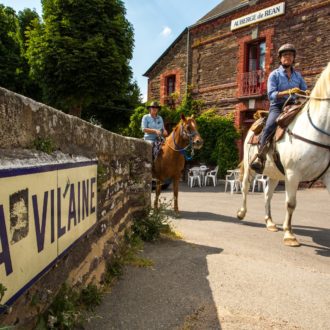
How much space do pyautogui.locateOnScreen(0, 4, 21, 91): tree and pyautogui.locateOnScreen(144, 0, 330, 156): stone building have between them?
8.53 metres

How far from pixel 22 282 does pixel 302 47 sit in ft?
51.6

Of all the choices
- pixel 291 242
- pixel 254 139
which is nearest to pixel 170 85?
pixel 254 139

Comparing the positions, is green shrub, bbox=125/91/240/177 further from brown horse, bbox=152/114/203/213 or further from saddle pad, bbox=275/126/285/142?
saddle pad, bbox=275/126/285/142

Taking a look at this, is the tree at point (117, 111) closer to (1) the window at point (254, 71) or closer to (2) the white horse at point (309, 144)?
(1) the window at point (254, 71)

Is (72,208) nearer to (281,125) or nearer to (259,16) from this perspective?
(281,125)

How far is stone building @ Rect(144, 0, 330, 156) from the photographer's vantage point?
14.7 m

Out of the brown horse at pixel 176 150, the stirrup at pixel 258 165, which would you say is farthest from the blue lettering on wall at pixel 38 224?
the brown horse at pixel 176 150

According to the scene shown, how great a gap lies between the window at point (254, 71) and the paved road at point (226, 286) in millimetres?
11651

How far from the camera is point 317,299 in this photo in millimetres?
3213

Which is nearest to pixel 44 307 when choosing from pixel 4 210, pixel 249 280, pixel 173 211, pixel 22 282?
pixel 22 282

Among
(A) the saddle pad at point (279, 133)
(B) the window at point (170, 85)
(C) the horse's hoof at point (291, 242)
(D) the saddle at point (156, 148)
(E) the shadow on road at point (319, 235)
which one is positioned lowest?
(E) the shadow on road at point (319, 235)

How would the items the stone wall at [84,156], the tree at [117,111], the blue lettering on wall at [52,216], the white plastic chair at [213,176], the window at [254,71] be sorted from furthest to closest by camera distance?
the tree at [117,111] < the window at [254,71] < the white plastic chair at [213,176] < the blue lettering on wall at [52,216] < the stone wall at [84,156]

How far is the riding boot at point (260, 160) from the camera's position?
5882 millimetres

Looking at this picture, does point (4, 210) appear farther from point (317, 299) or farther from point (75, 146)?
point (317, 299)
